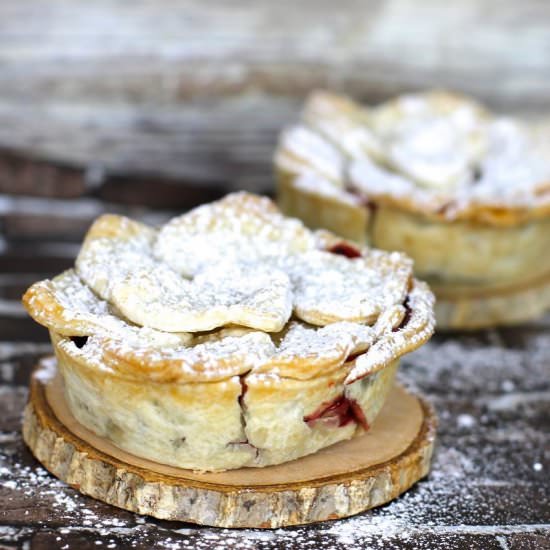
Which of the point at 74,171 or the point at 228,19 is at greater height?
the point at 228,19

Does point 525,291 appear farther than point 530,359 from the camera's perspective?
Yes

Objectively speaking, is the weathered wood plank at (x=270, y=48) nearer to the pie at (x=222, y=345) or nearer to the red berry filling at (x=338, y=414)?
the pie at (x=222, y=345)

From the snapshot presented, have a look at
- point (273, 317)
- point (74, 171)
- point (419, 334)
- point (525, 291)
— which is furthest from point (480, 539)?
point (74, 171)

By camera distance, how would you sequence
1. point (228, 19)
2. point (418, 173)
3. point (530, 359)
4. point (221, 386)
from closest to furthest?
point (221, 386) → point (530, 359) → point (418, 173) → point (228, 19)

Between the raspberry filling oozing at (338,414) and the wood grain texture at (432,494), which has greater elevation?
the raspberry filling oozing at (338,414)

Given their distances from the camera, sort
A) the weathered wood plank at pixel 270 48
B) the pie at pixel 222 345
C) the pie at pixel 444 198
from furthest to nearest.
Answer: the weathered wood plank at pixel 270 48 → the pie at pixel 444 198 → the pie at pixel 222 345

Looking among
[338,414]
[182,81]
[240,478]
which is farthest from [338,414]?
[182,81]

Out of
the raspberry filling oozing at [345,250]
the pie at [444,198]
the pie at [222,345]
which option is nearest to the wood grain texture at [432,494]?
the pie at [222,345]

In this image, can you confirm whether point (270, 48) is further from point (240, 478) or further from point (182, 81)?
point (240, 478)

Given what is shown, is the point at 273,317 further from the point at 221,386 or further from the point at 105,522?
the point at 105,522
